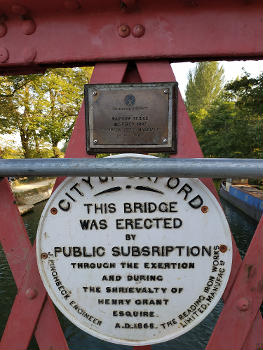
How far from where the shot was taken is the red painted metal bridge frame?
3.75 ft

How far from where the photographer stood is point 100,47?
1203 millimetres

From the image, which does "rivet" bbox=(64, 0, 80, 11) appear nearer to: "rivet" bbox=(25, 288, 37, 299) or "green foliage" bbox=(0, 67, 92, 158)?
"rivet" bbox=(25, 288, 37, 299)

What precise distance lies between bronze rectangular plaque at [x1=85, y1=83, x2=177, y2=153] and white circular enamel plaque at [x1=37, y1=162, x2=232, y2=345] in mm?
189

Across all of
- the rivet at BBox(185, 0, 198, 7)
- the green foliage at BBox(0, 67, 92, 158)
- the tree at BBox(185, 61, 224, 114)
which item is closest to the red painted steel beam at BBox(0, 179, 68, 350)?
the rivet at BBox(185, 0, 198, 7)

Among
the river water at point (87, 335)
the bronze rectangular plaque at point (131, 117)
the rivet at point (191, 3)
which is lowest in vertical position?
the river water at point (87, 335)

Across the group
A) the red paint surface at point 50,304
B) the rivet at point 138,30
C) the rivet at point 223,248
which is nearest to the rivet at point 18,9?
the red paint surface at point 50,304

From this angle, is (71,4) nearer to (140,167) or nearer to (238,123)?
(140,167)

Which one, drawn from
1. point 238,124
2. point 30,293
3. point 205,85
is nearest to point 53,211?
point 30,293

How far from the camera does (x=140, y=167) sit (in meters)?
0.96

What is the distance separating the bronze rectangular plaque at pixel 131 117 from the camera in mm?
1244

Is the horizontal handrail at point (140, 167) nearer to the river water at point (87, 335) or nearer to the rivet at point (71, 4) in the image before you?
the rivet at point (71, 4)

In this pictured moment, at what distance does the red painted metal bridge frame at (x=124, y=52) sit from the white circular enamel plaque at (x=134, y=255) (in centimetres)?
13

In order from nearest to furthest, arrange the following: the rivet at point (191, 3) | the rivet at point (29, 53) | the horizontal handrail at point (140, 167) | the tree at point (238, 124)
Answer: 1. the horizontal handrail at point (140, 167)
2. the rivet at point (191, 3)
3. the rivet at point (29, 53)
4. the tree at point (238, 124)

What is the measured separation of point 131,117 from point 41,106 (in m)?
11.7
